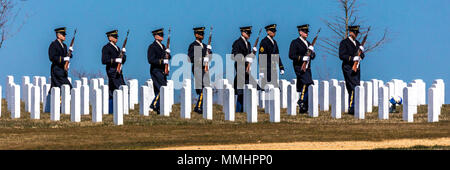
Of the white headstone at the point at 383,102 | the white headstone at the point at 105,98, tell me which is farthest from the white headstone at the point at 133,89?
the white headstone at the point at 383,102

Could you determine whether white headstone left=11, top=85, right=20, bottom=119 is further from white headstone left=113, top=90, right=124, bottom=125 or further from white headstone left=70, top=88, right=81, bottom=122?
white headstone left=113, top=90, right=124, bottom=125

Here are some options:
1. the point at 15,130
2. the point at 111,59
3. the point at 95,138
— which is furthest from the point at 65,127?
the point at 111,59

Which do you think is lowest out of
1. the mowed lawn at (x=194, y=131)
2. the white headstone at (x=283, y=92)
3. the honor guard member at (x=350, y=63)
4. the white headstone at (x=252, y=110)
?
the mowed lawn at (x=194, y=131)

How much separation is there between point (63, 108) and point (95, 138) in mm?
6004

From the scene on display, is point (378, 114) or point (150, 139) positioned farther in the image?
point (378, 114)

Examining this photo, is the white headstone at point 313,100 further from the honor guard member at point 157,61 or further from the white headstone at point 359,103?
the honor guard member at point 157,61

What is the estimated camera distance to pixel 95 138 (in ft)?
58.2

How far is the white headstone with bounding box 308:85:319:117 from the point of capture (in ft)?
74.6

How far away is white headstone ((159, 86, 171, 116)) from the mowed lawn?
278mm

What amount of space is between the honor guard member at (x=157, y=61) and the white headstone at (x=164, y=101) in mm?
552

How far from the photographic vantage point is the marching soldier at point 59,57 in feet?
80.7

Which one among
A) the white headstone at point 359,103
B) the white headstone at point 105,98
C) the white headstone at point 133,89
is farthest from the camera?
the white headstone at point 133,89

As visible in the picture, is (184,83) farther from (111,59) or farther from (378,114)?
(378,114)

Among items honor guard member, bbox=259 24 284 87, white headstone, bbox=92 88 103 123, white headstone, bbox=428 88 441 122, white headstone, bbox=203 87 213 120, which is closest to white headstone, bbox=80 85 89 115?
white headstone, bbox=92 88 103 123
